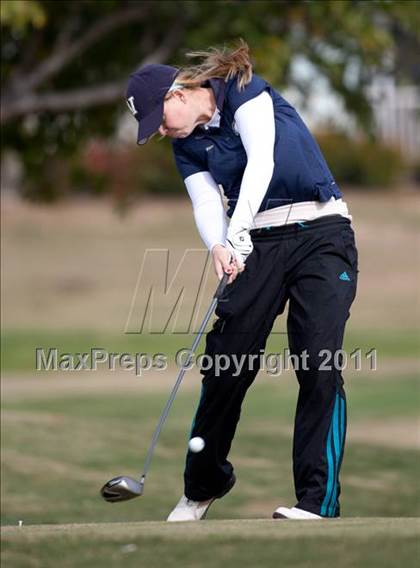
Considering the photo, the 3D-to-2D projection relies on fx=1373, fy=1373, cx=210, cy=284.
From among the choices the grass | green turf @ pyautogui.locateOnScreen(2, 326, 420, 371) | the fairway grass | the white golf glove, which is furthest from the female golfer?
green turf @ pyautogui.locateOnScreen(2, 326, 420, 371)

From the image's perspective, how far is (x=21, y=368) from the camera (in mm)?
19688

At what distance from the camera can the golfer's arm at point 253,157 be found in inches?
216

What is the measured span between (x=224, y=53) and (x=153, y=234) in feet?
82.7

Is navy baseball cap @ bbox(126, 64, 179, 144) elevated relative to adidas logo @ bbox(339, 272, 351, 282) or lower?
elevated

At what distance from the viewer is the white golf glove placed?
18.1 feet

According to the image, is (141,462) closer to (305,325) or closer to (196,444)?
(196,444)

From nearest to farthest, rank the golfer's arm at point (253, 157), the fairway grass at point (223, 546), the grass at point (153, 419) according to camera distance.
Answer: the fairway grass at point (223, 546) < the grass at point (153, 419) < the golfer's arm at point (253, 157)

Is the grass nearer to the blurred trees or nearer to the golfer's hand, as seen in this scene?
the golfer's hand

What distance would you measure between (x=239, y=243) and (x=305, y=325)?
46 centimetres

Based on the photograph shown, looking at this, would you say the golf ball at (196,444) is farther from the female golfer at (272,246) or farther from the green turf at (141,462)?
the green turf at (141,462)

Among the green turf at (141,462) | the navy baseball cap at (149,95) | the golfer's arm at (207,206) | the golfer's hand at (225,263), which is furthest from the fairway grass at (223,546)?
the green turf at (141,462)

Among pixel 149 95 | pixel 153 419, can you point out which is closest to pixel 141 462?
pixel 153 419

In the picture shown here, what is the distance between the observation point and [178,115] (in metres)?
5.71

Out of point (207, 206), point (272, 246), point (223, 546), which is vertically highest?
point (207, 206)
